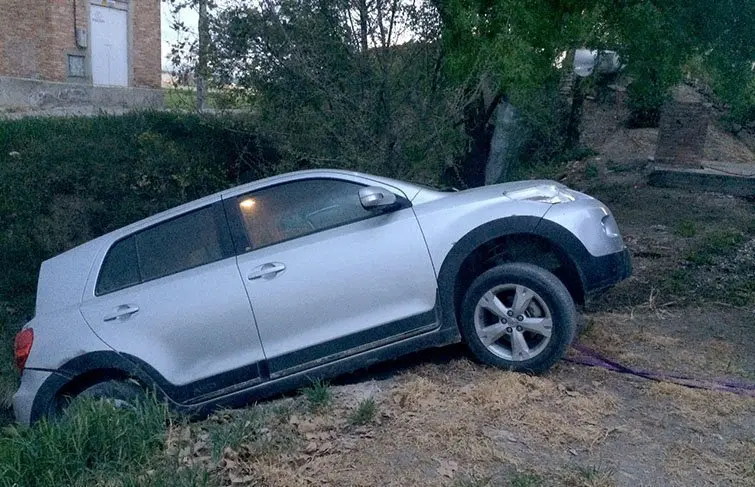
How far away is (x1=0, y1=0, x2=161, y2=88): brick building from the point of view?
64.7 ft

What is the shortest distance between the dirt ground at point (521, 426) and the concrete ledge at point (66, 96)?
45.5 feet

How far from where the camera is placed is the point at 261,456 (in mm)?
4578

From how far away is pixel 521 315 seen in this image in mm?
5582

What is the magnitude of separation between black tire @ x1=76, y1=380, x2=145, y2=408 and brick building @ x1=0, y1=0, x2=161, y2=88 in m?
15.8

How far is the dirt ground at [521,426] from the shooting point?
4.37 metres

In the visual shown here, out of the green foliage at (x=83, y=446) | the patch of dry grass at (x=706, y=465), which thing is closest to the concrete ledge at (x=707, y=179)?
the patch of dry grass at (x=706, y=465)

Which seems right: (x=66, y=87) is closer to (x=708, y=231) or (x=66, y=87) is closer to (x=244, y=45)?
(x=244, y=45)

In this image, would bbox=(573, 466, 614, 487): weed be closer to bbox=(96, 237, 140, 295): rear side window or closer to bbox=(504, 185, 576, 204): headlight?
bbox=(504, 185, 576, 204): headlight

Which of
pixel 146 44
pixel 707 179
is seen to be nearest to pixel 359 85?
pixel 707 179

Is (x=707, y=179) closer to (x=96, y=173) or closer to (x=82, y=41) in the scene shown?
(x=96, y=173)

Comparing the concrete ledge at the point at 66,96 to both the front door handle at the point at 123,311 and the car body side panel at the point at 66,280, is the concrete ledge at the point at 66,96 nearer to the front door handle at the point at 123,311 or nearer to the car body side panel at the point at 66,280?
the car body side panel at the point at 66,280

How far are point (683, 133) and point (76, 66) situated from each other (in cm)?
1443

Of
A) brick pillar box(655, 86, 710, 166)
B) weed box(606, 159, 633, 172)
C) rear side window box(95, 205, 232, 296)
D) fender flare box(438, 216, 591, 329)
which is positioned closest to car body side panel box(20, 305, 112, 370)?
rear side window box(95, 205, 232, 296)

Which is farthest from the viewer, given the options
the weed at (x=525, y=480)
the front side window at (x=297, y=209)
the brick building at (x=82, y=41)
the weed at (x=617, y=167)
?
the brick building at (x=82, y=41)
